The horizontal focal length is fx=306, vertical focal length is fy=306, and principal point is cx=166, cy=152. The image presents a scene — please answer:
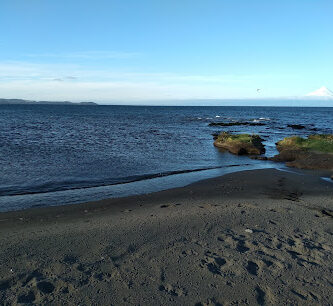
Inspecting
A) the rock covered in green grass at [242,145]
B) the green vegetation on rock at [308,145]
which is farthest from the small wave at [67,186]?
the green vegetation on rock at [308,145]

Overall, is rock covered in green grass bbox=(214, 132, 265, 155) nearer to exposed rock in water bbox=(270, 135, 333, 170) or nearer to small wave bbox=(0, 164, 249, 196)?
exposed rock in water bbox=(270, 135, 333, 170)

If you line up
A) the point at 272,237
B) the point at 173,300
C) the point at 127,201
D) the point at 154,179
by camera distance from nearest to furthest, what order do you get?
the point at 173,300 → the point at 272,237 → the point at 127,201 → the point at 154,179

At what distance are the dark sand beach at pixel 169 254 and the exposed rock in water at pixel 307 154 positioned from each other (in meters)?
8.94

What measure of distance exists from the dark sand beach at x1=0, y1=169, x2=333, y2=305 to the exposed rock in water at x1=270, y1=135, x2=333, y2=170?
8.94m

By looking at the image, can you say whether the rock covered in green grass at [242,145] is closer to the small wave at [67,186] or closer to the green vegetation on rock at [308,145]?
the green vegetation on rock at [308,145]

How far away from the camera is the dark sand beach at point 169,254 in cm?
530

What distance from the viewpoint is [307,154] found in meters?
21.8

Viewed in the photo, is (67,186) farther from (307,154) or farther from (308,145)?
(308,145)

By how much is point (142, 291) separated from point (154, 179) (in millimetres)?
10162

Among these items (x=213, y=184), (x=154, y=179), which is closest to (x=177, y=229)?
(x=213, y=184)

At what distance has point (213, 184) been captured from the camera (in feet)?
47.0

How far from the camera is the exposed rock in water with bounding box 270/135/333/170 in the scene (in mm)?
19086

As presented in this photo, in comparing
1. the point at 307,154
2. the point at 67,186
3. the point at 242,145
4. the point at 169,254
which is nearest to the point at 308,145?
the point at 307,154

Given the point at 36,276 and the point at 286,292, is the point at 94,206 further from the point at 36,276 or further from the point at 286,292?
the point at 286,292
